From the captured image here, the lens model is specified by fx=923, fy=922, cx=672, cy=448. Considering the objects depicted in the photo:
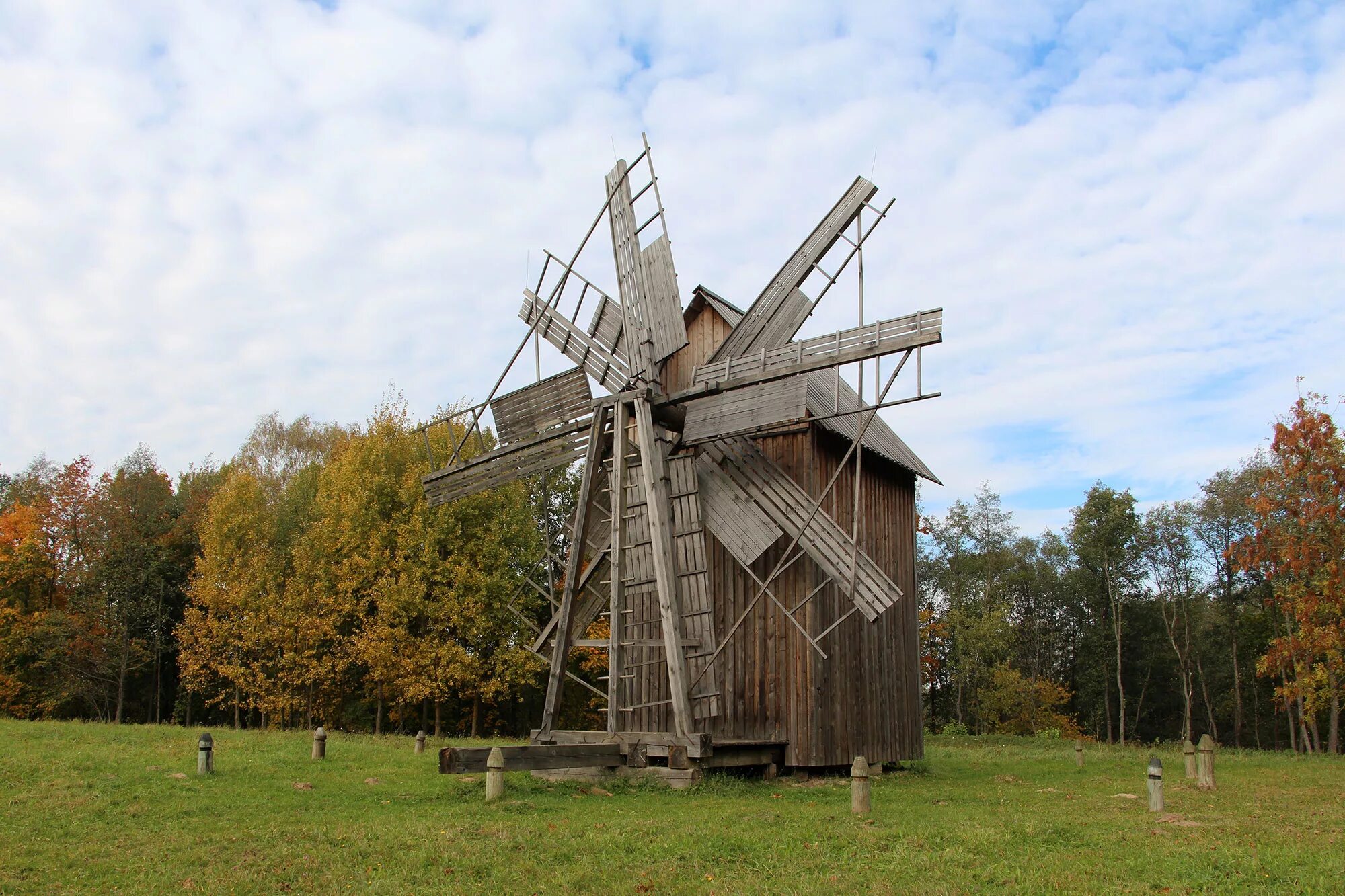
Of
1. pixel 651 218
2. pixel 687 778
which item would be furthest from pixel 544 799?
pixel 651 218

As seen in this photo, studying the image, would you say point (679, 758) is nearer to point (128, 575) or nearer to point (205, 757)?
point (205, 757)

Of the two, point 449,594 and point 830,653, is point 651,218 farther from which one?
point 449,594

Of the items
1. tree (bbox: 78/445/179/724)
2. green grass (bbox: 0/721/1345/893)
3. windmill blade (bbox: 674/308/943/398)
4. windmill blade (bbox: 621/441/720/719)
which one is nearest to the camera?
green grass (bbox: 0/721/1345/893)

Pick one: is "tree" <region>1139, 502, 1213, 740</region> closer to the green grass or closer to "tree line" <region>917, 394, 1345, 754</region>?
"tree line" <region>917, 394, 1345, 754</region>

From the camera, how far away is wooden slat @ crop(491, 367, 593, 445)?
1584 cm

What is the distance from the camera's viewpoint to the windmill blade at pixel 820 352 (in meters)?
12.2

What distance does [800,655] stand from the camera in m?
15.2

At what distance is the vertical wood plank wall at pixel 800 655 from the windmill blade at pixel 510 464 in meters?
2.57

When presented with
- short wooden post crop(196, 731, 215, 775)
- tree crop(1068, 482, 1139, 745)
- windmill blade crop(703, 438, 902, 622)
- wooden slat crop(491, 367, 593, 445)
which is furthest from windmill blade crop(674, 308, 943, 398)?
tree crop(1068, 482, 1139, 745)

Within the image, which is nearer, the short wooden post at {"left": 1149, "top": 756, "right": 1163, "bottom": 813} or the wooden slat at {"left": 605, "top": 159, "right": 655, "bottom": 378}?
the short wooden post at {"left": 1149, "top": 756, "right": 1163, "bottom": 813}

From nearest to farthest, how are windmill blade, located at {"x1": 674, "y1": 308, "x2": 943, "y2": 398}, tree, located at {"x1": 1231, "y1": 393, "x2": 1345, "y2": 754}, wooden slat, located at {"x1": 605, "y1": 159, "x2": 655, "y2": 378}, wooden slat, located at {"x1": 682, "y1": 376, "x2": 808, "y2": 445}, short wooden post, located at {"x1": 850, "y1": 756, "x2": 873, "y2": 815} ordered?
short wooden post, located at {"x1": 850, "y1": 756, "x2": 873, "y2": 815}, windmill blade, located at {"x1": 674, "y1": 308, "x2": 943, "y2": 398}, wooden slat, located at {"x1": 682, "y1": 376, "x2": 808, "y2": 445}, wooden slat, located at {"x1": 605, "y1": 159, "x2": 655, "y2": 378}, tree, located at {"x1": 1231, "y1": 393, "x2": 1345, "y2": 754}

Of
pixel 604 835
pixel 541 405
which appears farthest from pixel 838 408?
Result: pixel 604 835

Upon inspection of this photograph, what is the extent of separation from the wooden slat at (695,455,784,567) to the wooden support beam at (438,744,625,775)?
11.9ft

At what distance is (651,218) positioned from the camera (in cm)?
1556
